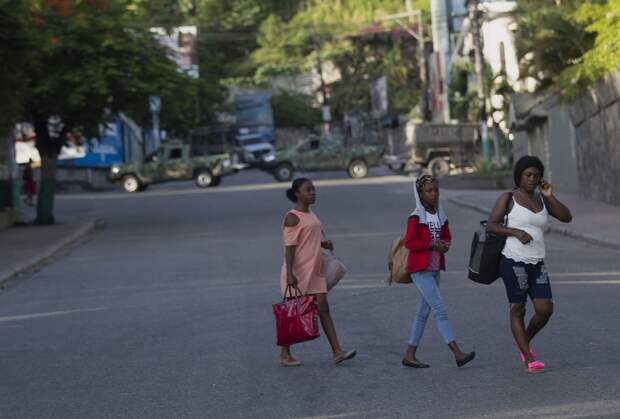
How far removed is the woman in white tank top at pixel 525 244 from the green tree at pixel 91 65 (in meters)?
20.4

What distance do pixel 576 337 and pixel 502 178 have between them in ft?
97.1

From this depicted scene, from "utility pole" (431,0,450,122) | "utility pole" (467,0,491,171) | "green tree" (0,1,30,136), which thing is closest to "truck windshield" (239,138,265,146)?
"utility pole" (431,0,450,122)

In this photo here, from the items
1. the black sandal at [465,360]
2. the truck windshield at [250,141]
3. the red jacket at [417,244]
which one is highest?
the truck windshield at [250,141]

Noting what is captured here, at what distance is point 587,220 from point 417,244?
1467cm

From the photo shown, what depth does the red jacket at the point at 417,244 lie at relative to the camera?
28.6 ft

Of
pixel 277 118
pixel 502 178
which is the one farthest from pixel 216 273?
pixel 277 118

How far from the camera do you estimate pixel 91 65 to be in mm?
28469

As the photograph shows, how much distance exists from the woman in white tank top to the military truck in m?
42.7

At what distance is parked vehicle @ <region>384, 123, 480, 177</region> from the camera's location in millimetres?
48625

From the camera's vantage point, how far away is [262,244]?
21.7 m

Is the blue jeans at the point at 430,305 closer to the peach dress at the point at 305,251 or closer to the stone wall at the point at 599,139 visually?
the peach dress at the point at 305,251

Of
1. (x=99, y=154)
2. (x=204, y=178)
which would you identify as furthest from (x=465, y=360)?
(x=99, y=154)

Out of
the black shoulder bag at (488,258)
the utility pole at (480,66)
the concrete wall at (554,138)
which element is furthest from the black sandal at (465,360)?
the utility pole at (480,66)

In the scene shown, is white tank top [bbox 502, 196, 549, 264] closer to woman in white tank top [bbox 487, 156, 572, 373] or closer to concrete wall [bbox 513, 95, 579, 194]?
woman in white tank top [bbox 487, 156, 572, 373]
